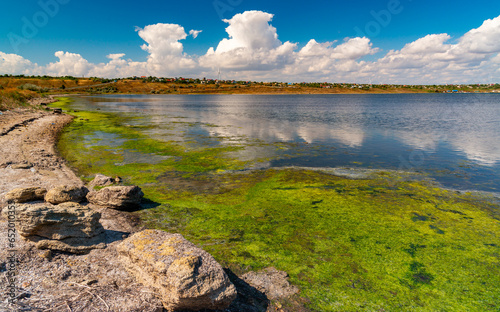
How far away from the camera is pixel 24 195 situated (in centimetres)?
798

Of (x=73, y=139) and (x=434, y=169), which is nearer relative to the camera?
(x=434, y=169)

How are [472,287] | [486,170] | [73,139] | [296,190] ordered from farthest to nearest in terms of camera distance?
[73,139] < [486,170] < [296,190] < [472,287]

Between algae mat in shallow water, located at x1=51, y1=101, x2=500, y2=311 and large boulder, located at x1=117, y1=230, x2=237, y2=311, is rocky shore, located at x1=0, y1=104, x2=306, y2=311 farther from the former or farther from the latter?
algae mat in shallow water, located at x1=51, y1=101, x2=500, y2=311

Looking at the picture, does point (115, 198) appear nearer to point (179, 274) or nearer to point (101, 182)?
point (101, 182)

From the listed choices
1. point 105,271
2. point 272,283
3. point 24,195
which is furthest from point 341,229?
point 24,195

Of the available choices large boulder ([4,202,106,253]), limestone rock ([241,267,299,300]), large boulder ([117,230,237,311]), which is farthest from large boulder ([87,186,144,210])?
limestone rock ([241,267,299,300])

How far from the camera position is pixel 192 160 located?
17.5 m

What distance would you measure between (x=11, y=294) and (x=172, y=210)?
5667 mm

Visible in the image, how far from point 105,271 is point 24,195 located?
179 inches

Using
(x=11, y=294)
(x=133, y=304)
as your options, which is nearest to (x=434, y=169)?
(x=133, y=304)

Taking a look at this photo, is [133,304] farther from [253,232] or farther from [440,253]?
[440,253]

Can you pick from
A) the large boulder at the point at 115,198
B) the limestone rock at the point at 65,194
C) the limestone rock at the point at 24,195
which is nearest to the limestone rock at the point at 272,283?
the large boulder at the point at 115,198

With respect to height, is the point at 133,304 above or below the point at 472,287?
above

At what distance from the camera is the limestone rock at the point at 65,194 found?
8188mm
